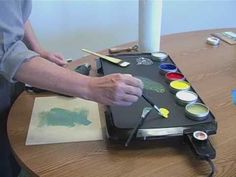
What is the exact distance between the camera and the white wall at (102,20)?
6.25 ft

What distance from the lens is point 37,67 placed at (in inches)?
28.3

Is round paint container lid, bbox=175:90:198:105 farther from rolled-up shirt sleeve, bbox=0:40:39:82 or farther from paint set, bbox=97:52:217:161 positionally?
rolled-up shirt sleeve, bbox=0:40:39:82

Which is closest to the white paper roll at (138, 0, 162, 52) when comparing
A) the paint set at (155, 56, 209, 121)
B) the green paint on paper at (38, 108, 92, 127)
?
the paint set at (155, 56, 209, 121)

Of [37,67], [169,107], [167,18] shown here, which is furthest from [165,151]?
[167,18]

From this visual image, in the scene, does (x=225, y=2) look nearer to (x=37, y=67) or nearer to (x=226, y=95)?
(x=226, y=95)

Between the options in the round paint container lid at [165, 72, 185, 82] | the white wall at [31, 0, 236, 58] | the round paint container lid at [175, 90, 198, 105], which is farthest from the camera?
the white wall at [31, 0, 236, 58]

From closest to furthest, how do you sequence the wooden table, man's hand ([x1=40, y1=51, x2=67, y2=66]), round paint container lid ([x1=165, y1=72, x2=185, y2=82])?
the wooden table
round paint container lid ([x1=165, y1=72, x2=185, y2=82])
man's hand ([x1=40, y1=51, x2=67, y2=66])

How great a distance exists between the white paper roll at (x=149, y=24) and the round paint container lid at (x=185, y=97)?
333 mm

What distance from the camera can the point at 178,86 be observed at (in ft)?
2.84

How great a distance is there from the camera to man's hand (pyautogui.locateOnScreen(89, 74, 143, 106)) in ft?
2.31

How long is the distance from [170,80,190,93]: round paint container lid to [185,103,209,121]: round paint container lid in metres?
0.08

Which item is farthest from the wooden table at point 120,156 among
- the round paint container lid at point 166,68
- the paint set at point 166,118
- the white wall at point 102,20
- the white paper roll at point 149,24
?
the white wall at point 102,20

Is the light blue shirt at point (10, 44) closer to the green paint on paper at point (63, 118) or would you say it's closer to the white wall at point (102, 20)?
the green paint on paper at point (63, 118)

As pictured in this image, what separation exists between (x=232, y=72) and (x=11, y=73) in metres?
0.71
